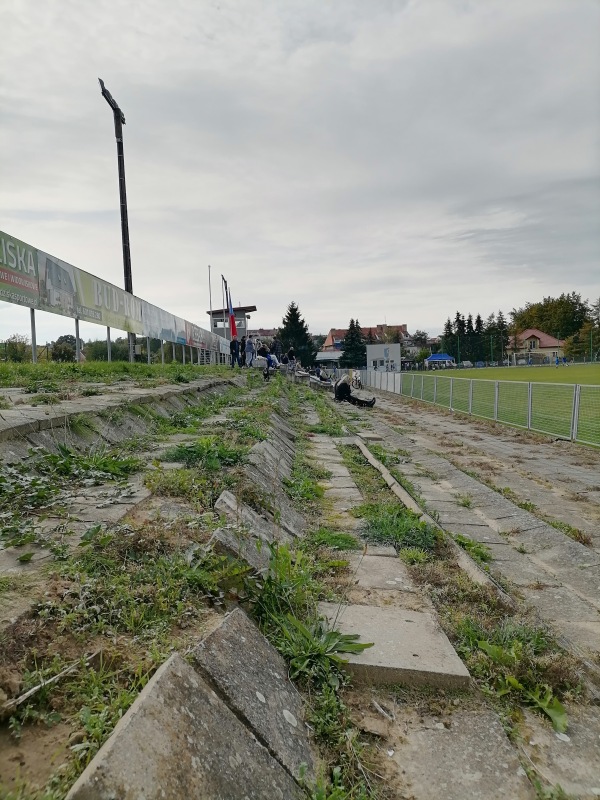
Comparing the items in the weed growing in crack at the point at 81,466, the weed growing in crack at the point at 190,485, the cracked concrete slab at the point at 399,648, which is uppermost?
the weed growing in crack at the point at 81,466

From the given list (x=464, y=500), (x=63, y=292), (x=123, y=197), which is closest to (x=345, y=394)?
(x=123, y=197)

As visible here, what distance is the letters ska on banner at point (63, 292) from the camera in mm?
7770

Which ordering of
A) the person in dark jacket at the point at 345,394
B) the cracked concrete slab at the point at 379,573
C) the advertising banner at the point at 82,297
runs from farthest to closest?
1. the person in dark jacket at the point at 345,394
2. the advertising banner at the point at 82,297
3. the cracked concrete slab at the point at 379,573

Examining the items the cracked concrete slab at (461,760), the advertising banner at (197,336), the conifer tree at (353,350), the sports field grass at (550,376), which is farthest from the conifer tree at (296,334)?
the cracked concrete slab at (461,760)

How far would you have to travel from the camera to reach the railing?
10.5 meters

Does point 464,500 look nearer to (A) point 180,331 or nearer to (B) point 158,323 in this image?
(B) point 158,323

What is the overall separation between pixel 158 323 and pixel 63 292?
7443 millimetres

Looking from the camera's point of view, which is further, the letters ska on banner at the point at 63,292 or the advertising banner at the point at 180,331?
the advertising banner at the point at 180,331

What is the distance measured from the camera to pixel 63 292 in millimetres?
9594

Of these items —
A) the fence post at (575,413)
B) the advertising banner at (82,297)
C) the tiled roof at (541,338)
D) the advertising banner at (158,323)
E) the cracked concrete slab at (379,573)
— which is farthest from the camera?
→ the tiled roof at (541,338)

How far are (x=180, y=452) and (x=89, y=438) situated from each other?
82 centimetres

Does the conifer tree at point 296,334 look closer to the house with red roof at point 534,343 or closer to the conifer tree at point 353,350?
A: the conifer tree at point 353,350

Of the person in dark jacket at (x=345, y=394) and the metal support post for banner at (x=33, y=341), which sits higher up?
the metal support post for banner at (x=33, y=341)

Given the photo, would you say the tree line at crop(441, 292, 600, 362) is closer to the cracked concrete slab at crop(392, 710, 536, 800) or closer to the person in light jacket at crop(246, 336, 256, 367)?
the person in light jacket at crop(246, 336, 256, 367)
